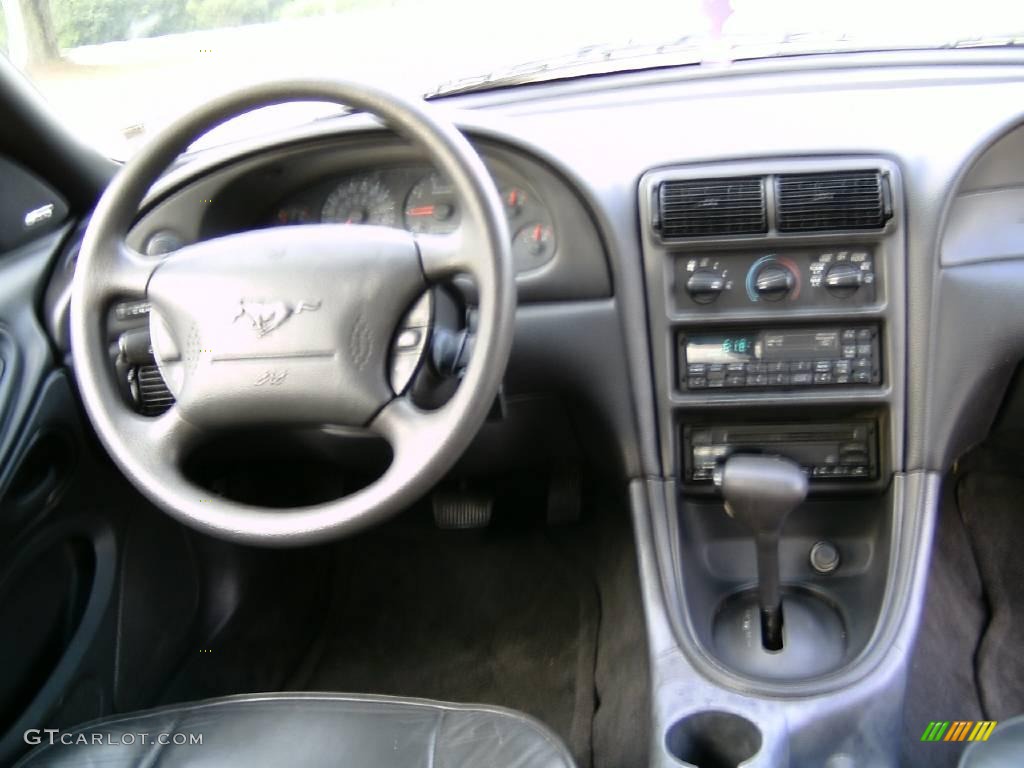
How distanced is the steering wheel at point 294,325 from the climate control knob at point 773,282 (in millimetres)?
538

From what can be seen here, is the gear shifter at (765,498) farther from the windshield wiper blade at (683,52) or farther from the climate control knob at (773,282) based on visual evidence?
the windshield wiper blade at (683,52)

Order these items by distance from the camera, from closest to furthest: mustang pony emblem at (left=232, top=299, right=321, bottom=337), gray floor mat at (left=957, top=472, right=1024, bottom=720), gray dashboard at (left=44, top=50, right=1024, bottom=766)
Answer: mustang pony emblem at (left=232, top=299, right=321, bottom=337)
gray dashboard at (left=44, top=50, right=1024, bottom=766)
gray floor mat at (left=957, top=472, right=1024, bottom=720)

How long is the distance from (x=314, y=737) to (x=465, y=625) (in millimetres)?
885

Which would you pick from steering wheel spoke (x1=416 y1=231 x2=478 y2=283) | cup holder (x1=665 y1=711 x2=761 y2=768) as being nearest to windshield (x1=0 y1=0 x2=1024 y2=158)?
steering wheel spoke (x1=416 y1=231 x2=478 y2=283)

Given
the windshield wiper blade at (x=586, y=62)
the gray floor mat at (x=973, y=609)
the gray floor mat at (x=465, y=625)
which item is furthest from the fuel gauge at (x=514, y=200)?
the gray floor mat at (x=973, y=609)

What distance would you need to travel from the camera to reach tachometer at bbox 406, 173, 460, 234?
1570 millimetres

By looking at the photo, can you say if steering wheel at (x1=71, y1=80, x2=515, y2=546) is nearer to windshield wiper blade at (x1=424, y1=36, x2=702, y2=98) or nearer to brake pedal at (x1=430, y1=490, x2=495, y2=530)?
windshield wiper blade at (x1=424, y1=36, x2=702, y2=98)

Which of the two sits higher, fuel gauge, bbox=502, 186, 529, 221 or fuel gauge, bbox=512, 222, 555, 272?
fuel gauge, bbox=502, 186, 529, 221

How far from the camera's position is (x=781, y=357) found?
58.0 inches

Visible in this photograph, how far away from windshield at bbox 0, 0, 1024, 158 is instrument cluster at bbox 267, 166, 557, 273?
151mm

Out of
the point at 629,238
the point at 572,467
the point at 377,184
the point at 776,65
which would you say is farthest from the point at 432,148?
the point at 572,467

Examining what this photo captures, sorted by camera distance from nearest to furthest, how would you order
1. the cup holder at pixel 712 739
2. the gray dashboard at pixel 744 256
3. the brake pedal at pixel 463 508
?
the cup holder at pixel 712 739 < the gray dashboard at pixel 744 256 < the brake pedal at pixel 463 508

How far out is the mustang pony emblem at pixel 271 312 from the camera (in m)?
1.13

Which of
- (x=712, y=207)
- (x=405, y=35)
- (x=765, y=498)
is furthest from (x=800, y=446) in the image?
(x=405, y=35)
